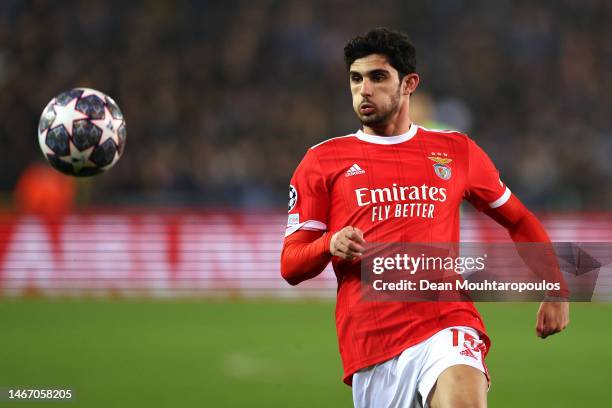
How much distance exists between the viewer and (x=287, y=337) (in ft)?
34.1

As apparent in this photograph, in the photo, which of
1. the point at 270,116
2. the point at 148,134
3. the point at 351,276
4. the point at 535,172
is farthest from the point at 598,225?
the point at 351,276

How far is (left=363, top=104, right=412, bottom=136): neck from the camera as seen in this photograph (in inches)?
180

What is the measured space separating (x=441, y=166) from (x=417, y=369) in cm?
91

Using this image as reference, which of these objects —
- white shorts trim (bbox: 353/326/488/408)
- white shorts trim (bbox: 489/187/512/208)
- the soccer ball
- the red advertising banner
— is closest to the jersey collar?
white shorts trim (bbox: 489/187/512/208)

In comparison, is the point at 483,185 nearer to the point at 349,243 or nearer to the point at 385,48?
the point at 385,48

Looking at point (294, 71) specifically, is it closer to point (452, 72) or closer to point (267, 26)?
point (267, 26)

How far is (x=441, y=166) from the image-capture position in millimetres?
4531

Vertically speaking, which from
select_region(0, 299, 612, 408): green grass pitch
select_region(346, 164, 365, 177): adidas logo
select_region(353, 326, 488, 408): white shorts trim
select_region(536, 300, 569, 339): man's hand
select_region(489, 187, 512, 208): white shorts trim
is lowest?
select_region(0, 299, 612, 408): green grass pitch

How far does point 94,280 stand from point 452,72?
812 centimetres

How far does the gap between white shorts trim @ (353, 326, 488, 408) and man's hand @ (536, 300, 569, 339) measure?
0.99 feet

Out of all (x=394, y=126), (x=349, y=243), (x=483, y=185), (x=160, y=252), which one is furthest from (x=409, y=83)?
(x=160, y=252)

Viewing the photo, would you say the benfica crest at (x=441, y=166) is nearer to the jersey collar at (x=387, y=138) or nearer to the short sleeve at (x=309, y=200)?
the jersey collar at (x=387, y=138)

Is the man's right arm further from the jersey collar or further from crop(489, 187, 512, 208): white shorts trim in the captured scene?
crop(489, 187, 512, 208): white shorts trim

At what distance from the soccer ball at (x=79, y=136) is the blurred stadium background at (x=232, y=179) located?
2.07 meters
